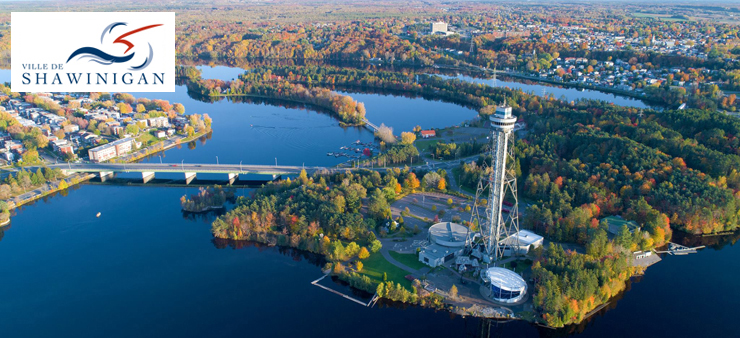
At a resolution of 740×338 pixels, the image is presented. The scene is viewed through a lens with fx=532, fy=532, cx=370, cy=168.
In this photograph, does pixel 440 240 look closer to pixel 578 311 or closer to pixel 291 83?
pixel 578 311

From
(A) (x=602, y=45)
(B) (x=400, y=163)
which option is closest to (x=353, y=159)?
(B) (x=400, y=163)

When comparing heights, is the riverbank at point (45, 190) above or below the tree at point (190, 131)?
below

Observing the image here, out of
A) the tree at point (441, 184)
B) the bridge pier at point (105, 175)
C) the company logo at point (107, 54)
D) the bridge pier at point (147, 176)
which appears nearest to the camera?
the tree at point (441, 184)

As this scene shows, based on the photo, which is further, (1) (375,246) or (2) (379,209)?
(2) (379,209)

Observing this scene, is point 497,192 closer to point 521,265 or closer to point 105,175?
point 521,265

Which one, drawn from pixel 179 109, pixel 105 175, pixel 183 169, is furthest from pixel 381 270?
pixel 179 109

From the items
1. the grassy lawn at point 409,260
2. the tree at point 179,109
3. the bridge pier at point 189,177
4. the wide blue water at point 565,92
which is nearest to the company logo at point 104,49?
the bridge pier at point 189,177

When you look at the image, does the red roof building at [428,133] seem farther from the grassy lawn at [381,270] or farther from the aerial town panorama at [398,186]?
the grassy lawn at [381,270]

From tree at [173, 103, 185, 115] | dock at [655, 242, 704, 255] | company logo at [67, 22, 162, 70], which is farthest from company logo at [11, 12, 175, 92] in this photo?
dock at [655, 242, 704, 255]
